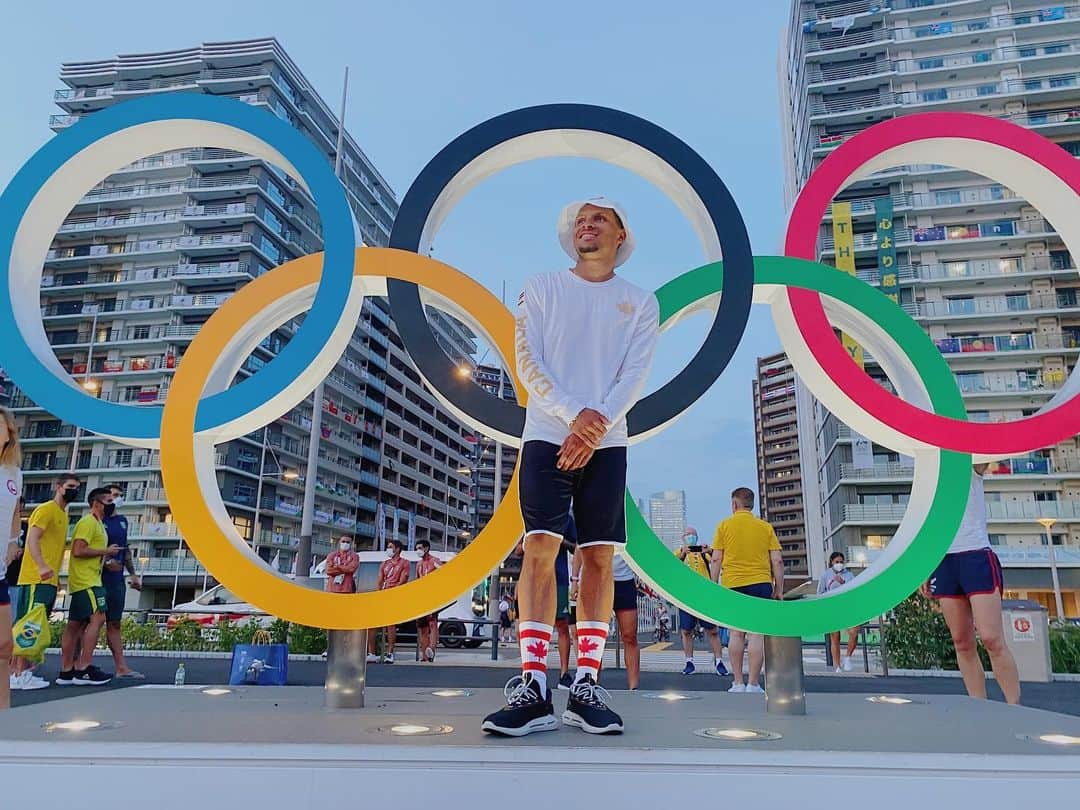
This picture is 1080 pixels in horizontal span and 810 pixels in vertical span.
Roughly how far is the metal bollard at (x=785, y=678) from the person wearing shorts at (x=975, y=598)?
3.86ft

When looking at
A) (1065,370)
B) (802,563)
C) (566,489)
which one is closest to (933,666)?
(566,489)

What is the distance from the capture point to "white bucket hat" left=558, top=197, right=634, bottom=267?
126 inches

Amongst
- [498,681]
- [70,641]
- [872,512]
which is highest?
[872,512]

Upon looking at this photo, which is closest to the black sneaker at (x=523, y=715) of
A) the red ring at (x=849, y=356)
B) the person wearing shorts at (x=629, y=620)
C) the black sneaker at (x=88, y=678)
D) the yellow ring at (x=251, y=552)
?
the yellow ring at (x=251, y=552)

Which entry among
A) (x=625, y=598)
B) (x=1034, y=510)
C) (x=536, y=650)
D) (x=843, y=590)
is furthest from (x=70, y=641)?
(x=1034, y=510)

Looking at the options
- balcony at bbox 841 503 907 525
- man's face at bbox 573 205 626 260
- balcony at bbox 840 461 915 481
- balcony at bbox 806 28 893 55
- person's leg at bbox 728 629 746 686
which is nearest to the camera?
man's face at bbox 573 205 626 260

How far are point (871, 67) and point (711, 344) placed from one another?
52.3 m

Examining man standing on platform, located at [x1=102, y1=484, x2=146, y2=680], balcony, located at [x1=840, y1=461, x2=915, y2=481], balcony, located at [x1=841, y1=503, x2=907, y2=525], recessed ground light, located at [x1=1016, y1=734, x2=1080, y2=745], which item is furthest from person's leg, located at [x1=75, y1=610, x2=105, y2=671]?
balcony, located at [x1=840, y1=461, x2=915, y2=481]

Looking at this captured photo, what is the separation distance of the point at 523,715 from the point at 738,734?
0.77 metres

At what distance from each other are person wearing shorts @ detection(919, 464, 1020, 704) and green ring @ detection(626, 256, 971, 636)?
604 mm

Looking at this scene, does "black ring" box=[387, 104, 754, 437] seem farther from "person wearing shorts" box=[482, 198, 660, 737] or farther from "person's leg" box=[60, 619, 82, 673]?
"person's leg" box=[60, 619, 82, 673]

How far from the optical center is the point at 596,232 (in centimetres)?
315

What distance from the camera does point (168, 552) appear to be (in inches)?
1719

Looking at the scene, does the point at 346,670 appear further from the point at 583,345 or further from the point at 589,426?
the point at 583,345
